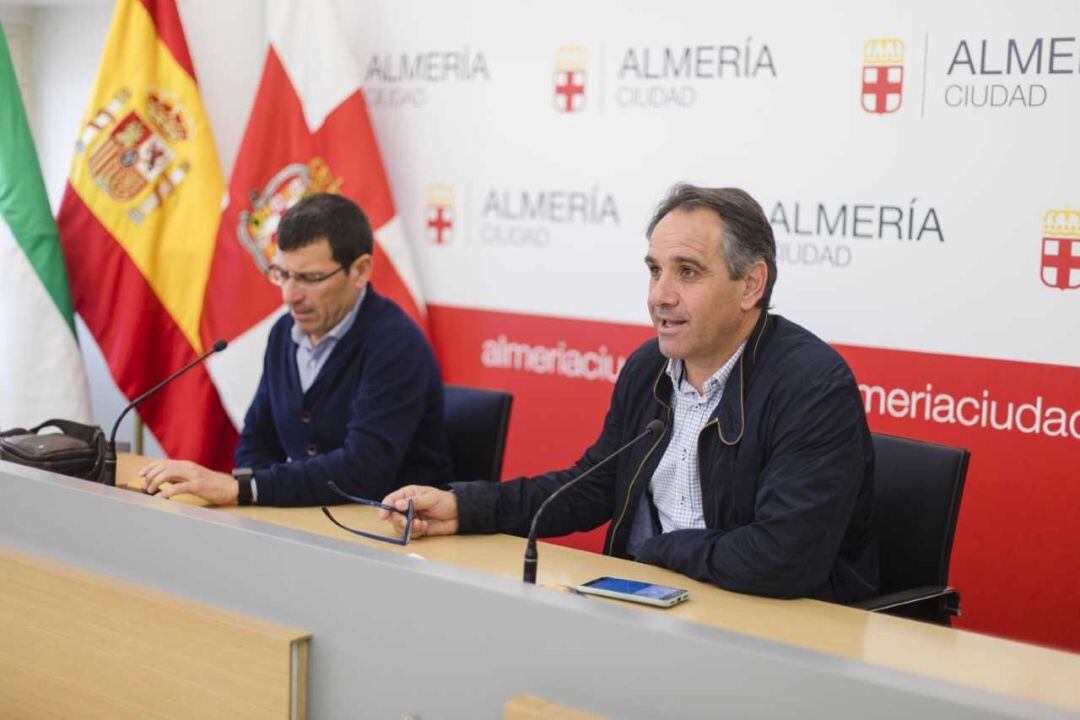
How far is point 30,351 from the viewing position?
405cm

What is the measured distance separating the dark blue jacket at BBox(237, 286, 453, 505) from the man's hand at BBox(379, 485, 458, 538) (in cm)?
37

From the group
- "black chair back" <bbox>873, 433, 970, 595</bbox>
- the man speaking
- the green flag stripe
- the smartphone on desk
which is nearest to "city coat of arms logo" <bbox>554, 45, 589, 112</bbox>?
the man speaking

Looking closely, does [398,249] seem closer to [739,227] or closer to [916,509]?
[739,227]

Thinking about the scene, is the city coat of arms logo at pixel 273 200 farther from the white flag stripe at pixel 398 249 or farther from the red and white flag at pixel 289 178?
the white flag stripe at pixel 398 249

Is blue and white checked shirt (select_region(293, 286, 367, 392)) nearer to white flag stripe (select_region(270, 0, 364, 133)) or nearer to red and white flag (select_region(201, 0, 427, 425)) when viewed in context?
red and white flag (select_region(201, 0, 427, 425))

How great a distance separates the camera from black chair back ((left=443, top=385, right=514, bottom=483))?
10.0 ft

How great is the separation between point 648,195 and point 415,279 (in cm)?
88

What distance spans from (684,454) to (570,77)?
1.85m

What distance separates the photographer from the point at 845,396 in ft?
7.32

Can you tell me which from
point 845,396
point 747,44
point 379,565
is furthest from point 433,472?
point 747,44

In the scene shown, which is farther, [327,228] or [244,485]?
[327,228]

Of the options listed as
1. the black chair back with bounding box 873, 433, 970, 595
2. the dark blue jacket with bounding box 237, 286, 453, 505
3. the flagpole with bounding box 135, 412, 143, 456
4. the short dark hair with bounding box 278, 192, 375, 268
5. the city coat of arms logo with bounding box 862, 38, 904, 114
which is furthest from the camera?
the flagpole with bounding box 135, 412, 143, 456

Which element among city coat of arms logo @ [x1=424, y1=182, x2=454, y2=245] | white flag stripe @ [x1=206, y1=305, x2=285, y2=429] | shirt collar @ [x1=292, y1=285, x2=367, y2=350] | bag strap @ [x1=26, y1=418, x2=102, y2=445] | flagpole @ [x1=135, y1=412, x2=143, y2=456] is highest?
city coat of arms logo @ [x1=424, y1=182, x2=454, y2=245]

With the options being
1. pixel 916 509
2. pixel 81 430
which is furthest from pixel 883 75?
pixel 81 430
